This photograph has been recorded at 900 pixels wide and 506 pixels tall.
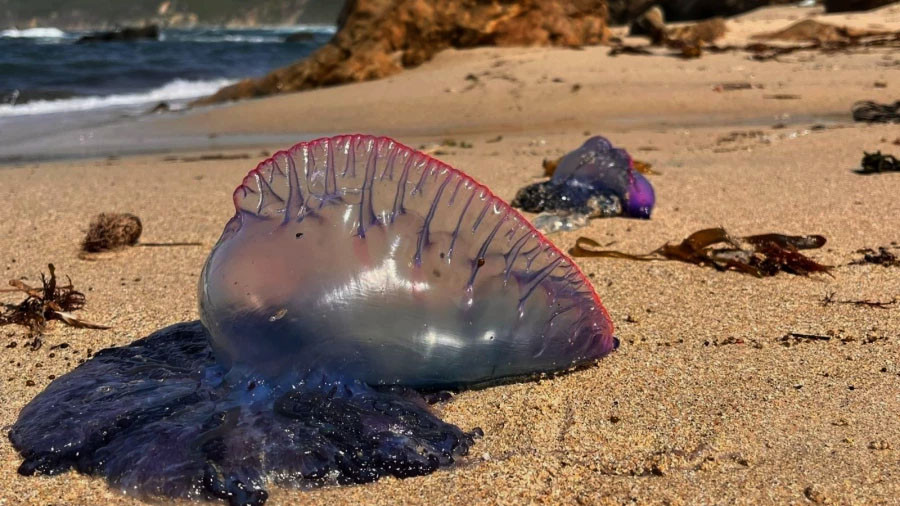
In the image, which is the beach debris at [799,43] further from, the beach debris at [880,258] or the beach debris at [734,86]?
the beach debris at [880,258]

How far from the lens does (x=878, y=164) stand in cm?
452

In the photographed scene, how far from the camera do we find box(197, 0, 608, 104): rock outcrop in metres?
9.90

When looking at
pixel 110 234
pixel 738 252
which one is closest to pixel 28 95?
pixel 110 234

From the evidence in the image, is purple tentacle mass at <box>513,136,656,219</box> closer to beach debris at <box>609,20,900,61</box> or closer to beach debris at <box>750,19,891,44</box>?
beach debris at <box>609,20,900,61</box>

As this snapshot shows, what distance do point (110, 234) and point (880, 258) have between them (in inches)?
117

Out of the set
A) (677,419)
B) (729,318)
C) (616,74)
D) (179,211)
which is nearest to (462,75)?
(616,74)

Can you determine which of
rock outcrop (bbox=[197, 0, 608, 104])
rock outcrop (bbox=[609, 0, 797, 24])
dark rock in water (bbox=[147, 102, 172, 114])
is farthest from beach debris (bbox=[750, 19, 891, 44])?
rock outcrop (bbox=[609, 0, 797, 24])

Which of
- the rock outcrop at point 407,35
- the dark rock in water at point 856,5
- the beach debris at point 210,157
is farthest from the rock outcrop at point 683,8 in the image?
the beach debris at point 210,157

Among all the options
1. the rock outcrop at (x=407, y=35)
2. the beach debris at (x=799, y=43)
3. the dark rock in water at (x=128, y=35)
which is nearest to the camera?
the beach debris at (x=799, y=43)

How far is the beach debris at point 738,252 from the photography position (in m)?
3.10

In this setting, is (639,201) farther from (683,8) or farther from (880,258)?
(683,8)

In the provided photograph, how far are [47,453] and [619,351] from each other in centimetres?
145

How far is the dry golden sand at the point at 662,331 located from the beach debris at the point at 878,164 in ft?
0.41

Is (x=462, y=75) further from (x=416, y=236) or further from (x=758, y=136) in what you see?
(x=416, y=236)
